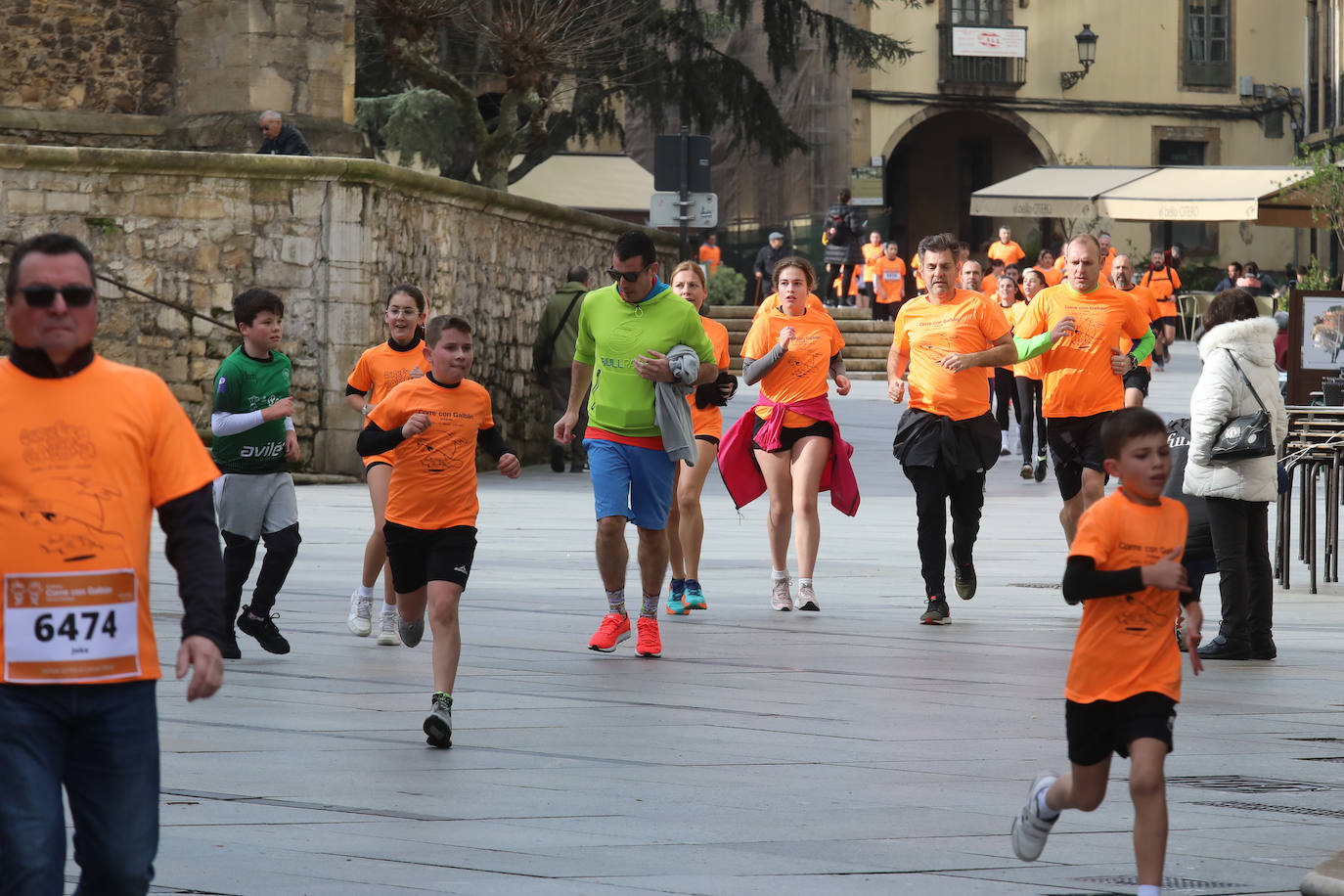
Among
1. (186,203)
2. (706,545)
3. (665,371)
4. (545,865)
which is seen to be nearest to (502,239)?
(186,203)

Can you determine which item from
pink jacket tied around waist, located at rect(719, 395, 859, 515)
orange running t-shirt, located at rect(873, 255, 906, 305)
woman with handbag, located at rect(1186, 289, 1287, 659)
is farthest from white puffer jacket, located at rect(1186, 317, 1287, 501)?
orange running t-shirt, located at rect(873, 255, 906, 305)

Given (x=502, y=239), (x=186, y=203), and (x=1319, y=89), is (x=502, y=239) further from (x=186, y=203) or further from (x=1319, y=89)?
(x=1319, y=89)

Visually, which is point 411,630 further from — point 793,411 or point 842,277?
point 842,277

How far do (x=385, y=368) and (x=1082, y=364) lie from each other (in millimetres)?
3581

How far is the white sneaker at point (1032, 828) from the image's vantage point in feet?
15.4

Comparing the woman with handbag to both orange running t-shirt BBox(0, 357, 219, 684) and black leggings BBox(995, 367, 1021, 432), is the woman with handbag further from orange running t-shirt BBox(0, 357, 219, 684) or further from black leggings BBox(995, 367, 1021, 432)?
black leggings BBox(995, 367, 1021, 432)

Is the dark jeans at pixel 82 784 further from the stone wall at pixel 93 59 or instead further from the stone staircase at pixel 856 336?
the stone staircase at pixel 856 336

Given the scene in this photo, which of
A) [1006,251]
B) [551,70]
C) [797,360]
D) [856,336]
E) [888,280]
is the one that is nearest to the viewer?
[797,360]

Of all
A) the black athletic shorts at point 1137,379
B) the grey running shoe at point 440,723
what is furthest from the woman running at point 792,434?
the grey running shoe at point 440,723

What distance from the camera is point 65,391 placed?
12.0 ft

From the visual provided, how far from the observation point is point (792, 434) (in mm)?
10508

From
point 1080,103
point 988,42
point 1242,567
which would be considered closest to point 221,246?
point 1242,567

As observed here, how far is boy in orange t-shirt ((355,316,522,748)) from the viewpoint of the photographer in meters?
6.85

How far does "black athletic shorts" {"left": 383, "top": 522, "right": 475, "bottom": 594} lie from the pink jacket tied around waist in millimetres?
3594
